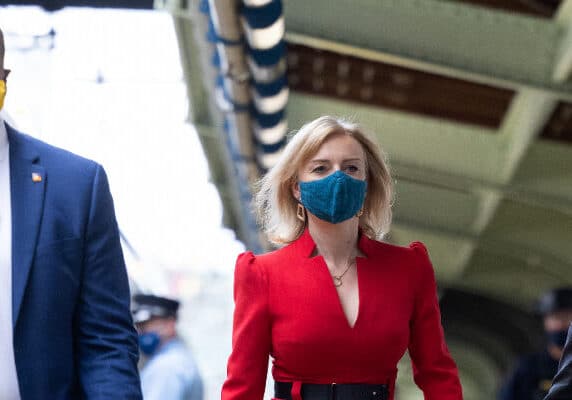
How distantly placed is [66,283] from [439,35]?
8257mm

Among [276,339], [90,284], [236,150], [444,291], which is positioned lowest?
[444,291]

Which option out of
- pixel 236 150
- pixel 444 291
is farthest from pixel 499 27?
pixel 444 291

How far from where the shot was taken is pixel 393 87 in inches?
539

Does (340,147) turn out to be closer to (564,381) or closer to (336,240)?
(336,240)

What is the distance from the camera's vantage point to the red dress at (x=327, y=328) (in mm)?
3326

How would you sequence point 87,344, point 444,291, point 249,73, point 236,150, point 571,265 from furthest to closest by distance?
point 444,291, point 571,265, point 236,150, point 249,73, point 87,344

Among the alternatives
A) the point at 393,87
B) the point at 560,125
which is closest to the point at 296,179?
the point at 393,87

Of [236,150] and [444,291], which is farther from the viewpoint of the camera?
[444,291]

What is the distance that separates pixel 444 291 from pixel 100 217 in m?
22.2

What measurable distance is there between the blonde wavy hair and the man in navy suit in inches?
21.9

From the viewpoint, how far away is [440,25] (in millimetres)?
10867

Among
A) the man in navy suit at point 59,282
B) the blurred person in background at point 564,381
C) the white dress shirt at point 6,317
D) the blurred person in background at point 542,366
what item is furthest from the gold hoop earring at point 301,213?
the blurred person in background at point 542,366

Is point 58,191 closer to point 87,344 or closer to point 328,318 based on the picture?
point 87,344

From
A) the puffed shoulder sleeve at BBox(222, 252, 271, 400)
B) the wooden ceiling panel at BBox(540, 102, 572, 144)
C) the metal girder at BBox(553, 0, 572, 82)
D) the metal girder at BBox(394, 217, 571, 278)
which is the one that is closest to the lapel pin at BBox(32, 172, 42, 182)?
the puffed shoulder sleeve at BBox(222, 252, 271, 400)
